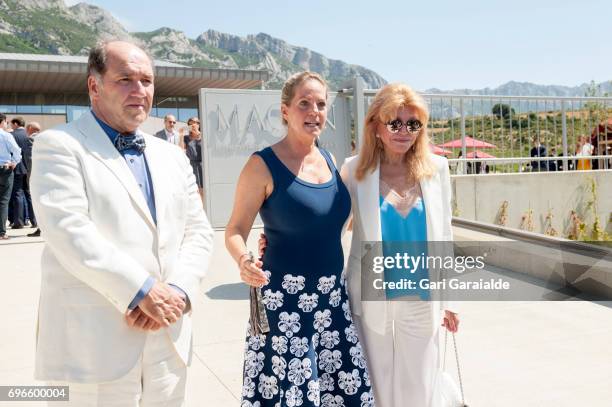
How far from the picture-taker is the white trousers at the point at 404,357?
2854mm

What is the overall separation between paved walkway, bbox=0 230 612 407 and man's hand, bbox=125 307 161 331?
170 cm

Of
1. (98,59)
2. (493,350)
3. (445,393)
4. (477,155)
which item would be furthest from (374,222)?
(477,155)

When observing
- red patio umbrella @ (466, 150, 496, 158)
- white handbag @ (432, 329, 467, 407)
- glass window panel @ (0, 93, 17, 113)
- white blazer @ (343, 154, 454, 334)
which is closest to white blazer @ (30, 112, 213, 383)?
white blazer @ (343, 154, 454, 334)

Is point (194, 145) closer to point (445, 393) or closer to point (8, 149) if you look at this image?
point (8, 149)

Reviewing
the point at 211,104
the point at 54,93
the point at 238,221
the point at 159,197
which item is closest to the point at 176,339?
the point at 159,197

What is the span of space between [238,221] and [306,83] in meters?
0.72

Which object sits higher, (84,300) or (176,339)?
(84,300)

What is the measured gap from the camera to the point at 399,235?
9.46ft

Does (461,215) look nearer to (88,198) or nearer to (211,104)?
(211,104)

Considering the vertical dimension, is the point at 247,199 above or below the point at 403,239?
above

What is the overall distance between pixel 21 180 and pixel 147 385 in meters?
11.2

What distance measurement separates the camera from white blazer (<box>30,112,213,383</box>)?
2.04 meters

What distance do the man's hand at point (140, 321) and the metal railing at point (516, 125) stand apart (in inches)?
306

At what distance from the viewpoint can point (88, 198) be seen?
→ 2113mm
